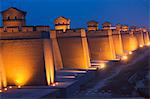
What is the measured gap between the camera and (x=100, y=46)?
103ft

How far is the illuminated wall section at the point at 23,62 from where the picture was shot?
17719mm

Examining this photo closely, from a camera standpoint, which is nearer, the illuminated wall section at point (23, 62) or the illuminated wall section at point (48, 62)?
the illuminated wall section at point (23, 62)

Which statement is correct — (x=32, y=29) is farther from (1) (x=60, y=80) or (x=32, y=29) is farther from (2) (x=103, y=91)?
(2) (x=103, y=91)

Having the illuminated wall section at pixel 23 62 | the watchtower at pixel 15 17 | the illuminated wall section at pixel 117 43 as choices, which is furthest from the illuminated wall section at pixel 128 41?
the illuminated wall section at pixel 23 62

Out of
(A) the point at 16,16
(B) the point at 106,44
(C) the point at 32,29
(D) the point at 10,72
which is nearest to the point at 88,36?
(B) the point at 106,44

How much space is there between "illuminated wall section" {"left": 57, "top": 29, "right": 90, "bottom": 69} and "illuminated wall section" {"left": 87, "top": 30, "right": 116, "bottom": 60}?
5.28 meters

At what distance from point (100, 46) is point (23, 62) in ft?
47.4

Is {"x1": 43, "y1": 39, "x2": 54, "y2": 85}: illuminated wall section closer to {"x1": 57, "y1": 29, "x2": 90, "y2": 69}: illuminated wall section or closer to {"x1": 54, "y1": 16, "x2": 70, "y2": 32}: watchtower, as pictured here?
{"x1": 57, "y1": 29, "x2": 90, "y2": 69}: illuminated wall section

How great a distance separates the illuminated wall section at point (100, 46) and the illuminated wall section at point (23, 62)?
43.9 ft

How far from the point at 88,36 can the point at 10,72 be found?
14297 mm

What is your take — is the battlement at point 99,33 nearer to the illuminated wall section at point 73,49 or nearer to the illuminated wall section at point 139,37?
the illuminated wall section at point 73,49

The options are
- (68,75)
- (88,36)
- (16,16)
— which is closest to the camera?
(68,75)

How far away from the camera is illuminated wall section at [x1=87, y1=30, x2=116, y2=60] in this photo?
102 ft

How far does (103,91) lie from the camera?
1828cm
